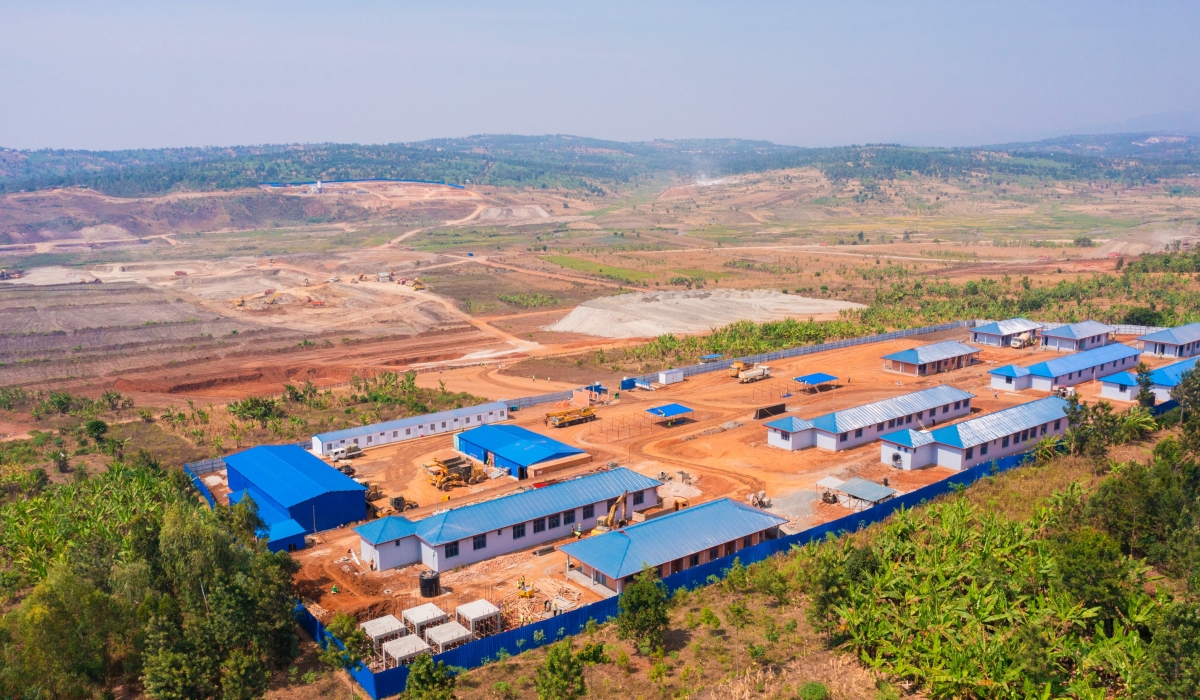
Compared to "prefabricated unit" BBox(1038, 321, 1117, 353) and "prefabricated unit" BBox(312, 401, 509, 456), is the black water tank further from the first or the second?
"prefabricated unit" BBox(1038, 321, 1117, 353)

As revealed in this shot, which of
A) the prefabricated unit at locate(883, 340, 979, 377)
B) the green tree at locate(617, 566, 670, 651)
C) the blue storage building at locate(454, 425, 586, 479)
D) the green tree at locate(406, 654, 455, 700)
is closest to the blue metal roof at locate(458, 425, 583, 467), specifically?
the blue storage building at locate(454, 425, 586, 479)

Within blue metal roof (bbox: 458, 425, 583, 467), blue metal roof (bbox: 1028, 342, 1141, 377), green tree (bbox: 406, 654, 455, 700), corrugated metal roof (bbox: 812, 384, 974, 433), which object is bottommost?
blue metal roof (bbox: 458, 425, 583, 467)

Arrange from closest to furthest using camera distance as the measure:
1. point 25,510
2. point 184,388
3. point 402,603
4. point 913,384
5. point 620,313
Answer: point 402,603 < point 25,510 < point 913,384 < point 184,388 < point 620,313

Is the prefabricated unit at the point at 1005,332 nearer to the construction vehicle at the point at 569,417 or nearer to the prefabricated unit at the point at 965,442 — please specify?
the prefabricated unit at the point at 965,442

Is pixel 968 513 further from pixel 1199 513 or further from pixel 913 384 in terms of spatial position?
pixel 913 384

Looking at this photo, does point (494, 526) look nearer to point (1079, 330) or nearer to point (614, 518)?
point (614, 518)

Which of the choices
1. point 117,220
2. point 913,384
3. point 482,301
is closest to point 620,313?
point 482,301

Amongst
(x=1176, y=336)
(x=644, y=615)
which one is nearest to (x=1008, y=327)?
(x=1176, y=336)
